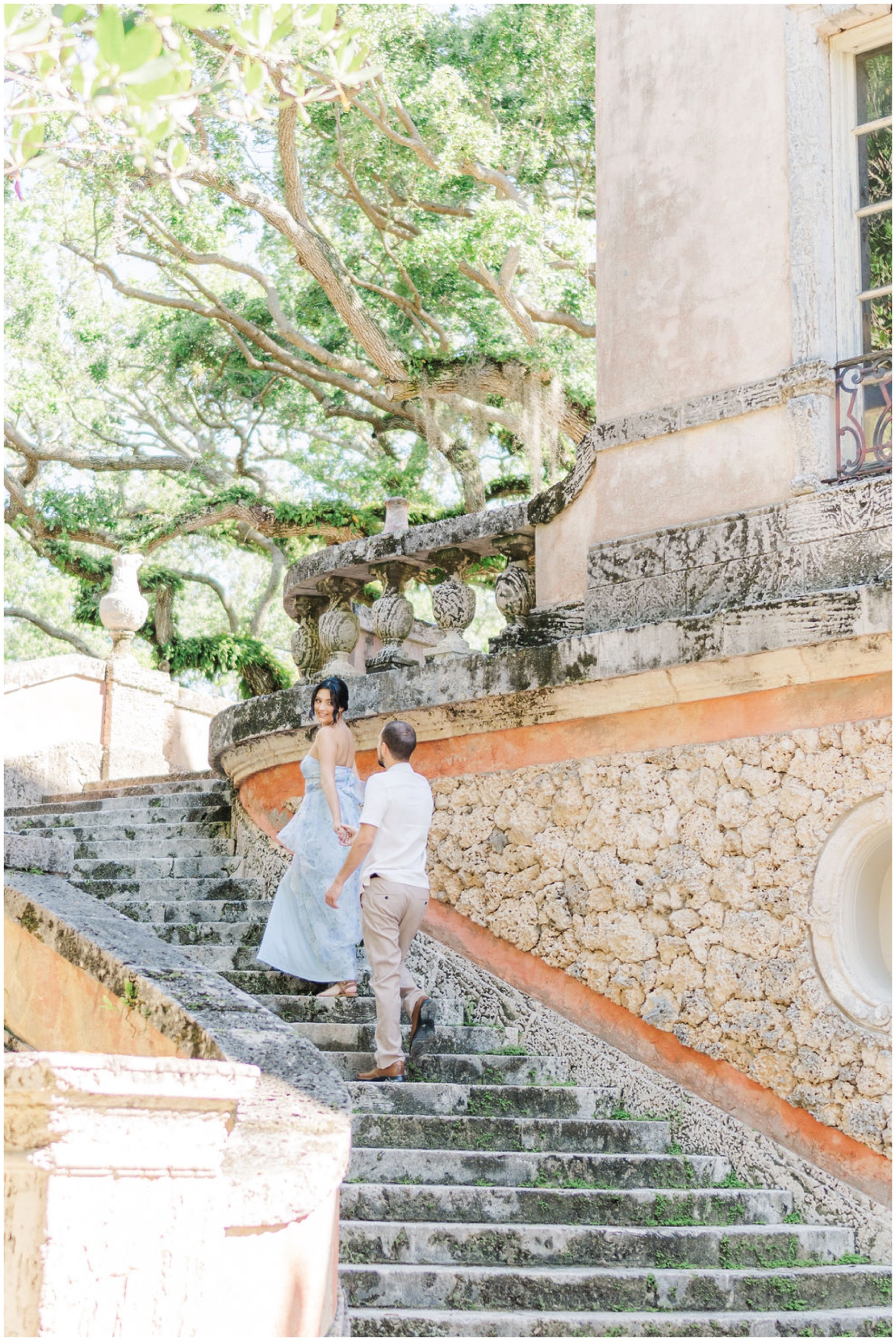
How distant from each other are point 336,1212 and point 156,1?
10.1ft

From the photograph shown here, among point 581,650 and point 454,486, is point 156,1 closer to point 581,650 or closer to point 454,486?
point 581,650

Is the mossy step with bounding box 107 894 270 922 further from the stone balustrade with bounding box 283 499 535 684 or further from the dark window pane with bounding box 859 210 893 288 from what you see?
the dark window pane with bounding box 859 210 893 288

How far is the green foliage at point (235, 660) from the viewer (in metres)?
15.3

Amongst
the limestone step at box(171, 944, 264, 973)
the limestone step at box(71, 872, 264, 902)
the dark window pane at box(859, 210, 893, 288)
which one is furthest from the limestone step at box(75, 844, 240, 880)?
the dark window pane at box(859, 210, 893, 288)

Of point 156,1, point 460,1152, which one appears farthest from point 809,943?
point 156,1

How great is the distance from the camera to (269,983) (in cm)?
682

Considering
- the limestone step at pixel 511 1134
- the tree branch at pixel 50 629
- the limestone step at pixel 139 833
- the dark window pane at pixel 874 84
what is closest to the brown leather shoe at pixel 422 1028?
the limestone step at pixel 511 1134

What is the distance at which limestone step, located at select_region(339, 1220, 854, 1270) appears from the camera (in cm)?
489

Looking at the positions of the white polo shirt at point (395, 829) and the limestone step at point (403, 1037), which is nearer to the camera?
the white polo shirt at point (395, 829)

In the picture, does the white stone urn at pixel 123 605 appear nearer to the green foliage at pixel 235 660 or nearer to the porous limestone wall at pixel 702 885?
the green foliage at pixel 235 660

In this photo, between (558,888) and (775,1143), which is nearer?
(775,1143)

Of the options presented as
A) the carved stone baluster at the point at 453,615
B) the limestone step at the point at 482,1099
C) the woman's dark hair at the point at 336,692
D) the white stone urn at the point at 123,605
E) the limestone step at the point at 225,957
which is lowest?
the limestone step at the point at 482,1099

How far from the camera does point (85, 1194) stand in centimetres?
271

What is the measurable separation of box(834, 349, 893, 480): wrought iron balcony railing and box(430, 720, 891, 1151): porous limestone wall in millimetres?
1325
